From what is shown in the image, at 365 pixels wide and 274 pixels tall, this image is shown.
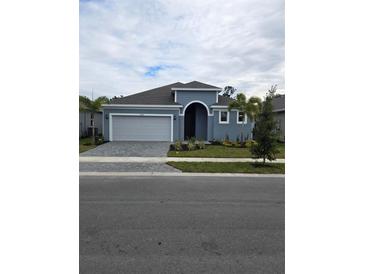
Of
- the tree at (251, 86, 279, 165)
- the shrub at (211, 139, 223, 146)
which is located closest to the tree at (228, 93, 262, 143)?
the shrub at (211, 139, 223, 146)

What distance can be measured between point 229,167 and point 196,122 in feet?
35.5

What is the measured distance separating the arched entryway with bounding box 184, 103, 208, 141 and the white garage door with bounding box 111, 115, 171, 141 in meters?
2.29

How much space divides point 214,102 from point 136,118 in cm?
663

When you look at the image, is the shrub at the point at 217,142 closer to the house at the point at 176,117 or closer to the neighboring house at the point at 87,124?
the house at the point at 176,117

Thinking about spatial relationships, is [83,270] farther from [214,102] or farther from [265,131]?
[214,102]

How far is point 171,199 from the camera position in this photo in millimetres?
4926

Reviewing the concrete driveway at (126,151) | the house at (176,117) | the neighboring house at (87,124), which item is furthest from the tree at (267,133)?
the neighboring house at (87,124)

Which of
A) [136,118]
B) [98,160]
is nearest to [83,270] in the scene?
[98,160]

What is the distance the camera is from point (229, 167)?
28.8 feet

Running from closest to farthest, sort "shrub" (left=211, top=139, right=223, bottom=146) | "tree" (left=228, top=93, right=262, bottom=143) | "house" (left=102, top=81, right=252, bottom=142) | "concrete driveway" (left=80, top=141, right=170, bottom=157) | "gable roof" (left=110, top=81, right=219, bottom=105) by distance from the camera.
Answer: "concrete driveway" (left=80, top=141, right=170, bottom=157)
"tree" (left=228, top=93, right=262, bottom=143)
"shrub" (left=211, top=139, right=223, bottom=146)
"house" (left=102, top=81, right=252, bottom=142)
"gable roof" (left=110, top=81, right=219, bottom=105)

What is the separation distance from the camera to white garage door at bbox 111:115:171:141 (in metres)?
17.5

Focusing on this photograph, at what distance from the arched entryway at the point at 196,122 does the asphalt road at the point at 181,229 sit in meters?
13.3

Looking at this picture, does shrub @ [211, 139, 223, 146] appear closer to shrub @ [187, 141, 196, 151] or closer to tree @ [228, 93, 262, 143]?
tree @ [228, 93, 262, 143]

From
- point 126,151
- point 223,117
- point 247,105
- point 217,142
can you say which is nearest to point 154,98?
point 223,117
